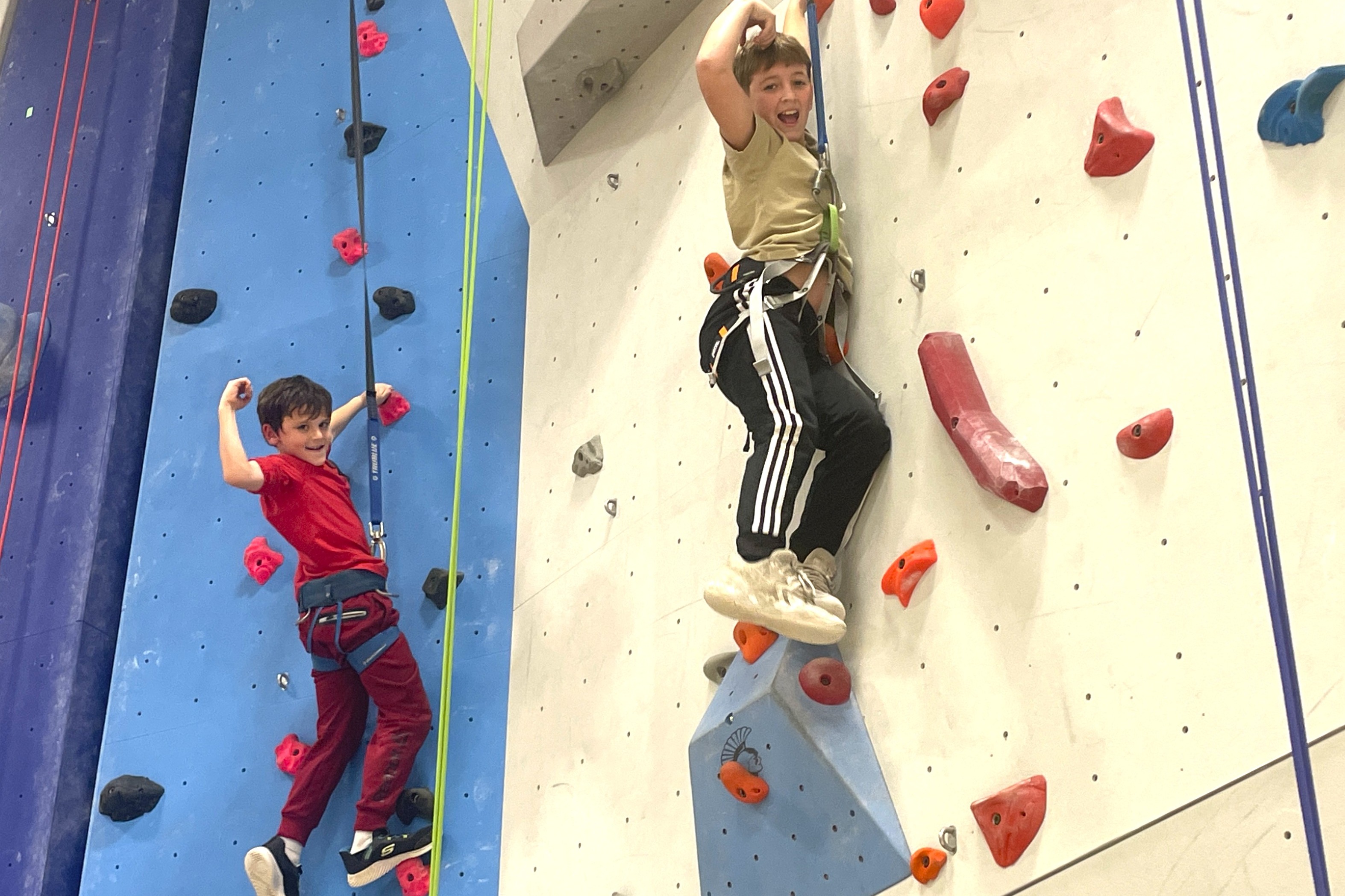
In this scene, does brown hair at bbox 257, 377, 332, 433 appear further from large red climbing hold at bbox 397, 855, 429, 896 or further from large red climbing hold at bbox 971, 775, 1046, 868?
large red climbing hold at bbox 971, 775, 1046, 868

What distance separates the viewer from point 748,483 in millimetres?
2072

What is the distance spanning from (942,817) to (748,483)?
570 millimetres

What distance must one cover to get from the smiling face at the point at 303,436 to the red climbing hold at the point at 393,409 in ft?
0.78

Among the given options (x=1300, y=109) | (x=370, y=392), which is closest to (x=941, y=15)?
(x=1300, y=109)

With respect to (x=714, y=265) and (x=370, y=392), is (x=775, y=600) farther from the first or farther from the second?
(x=370, y=392)

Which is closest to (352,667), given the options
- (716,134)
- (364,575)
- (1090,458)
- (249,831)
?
(364,575)

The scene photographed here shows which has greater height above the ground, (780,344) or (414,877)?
(780,344)

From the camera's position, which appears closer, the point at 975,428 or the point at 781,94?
the point at 975,428

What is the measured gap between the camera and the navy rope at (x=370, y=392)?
9.44 ft

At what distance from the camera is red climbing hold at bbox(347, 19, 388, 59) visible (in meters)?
3.64

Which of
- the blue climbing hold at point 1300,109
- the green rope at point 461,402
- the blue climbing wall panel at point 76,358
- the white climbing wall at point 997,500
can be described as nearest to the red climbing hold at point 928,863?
the white climbing wall at point 997,500

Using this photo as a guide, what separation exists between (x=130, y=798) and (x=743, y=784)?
1507 millimetres

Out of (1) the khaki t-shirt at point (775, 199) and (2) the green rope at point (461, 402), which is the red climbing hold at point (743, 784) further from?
(1) the khaki t-shirt at point (775, 199)

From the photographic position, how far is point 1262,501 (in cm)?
137
